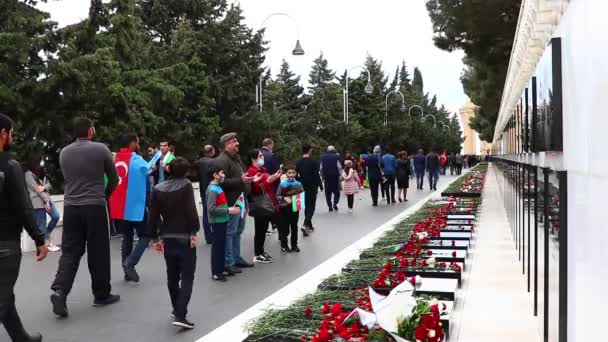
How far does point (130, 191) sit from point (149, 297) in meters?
1.76

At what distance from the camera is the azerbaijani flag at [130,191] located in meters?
9.06

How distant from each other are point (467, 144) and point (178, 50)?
13971 cm

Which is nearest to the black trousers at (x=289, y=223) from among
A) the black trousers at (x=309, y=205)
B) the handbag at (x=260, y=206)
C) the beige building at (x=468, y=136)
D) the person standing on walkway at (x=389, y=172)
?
the handbag at (x=260, y=206)

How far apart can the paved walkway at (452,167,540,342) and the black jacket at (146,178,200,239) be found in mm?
2758

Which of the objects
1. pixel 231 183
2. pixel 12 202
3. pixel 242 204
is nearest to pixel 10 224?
pixel 12 202

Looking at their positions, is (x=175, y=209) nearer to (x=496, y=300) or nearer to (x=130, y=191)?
(x=130, y=191)

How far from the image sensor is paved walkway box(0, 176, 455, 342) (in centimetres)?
643

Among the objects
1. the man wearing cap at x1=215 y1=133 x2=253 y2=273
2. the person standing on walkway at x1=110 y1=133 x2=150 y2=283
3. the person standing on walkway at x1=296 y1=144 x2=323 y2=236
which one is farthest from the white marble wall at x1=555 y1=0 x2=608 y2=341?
the person standing on walkway at x1=296 y1=144 x2=323 y2=236

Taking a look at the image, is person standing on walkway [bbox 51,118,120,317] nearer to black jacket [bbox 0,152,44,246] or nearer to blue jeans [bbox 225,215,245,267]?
black jacket [bbox 0,152,44,246]

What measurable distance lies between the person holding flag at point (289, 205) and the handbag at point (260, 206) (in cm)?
85

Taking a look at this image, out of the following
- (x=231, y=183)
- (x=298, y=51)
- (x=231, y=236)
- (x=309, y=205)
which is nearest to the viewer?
(x=231, y=183)

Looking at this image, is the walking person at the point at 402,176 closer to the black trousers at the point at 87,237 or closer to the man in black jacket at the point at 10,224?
the black trousers at the point at 87,237

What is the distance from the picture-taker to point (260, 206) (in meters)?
10.3

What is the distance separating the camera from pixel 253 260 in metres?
10.5
